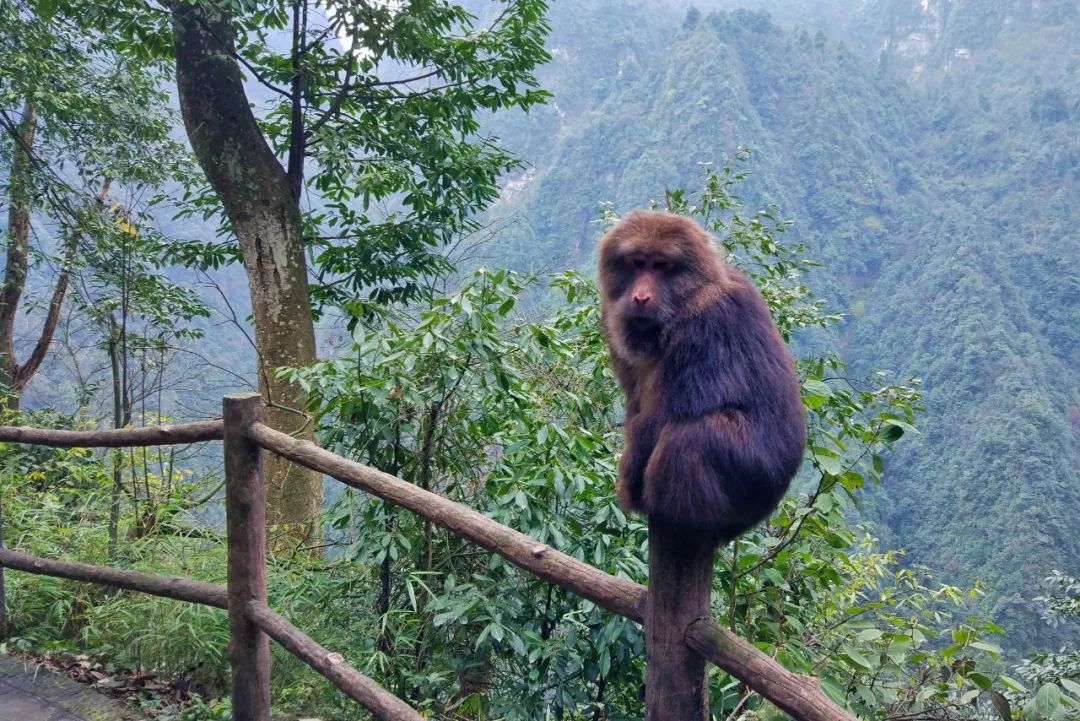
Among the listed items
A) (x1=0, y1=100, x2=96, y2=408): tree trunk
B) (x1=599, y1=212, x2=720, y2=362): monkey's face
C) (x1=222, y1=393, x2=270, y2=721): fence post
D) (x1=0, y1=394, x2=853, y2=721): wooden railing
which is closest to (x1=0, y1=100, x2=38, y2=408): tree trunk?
(x1=0, y1=100, x2=96, y2=408): tree trunk

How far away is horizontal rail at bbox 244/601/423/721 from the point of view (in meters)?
2.08

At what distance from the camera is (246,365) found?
12.0m

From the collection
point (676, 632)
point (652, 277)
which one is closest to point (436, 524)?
point (676, 632)

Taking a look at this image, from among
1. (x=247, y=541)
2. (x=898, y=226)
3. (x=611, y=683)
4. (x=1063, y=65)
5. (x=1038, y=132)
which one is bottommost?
(x=611, y=683)

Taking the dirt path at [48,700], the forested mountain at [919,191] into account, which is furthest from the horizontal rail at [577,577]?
the forested mountain at [919,191]

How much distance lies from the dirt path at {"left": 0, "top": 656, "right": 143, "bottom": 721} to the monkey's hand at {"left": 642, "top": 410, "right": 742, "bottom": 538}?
2301 millimetres

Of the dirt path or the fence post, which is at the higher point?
the fence post

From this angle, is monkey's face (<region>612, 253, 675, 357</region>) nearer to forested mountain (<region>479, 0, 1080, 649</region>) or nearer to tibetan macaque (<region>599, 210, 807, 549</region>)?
tibetan macaque (<region>599, 210, 807, 549</region>)

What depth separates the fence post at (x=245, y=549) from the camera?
2.59 meters

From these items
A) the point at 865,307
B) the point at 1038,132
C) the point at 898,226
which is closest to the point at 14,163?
the point at 865,307

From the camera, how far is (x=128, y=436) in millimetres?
3037

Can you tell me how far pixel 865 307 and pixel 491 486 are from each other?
20.9 metres

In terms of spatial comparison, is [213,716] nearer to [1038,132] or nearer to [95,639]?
[95,639]

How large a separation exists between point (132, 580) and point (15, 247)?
6.97m
